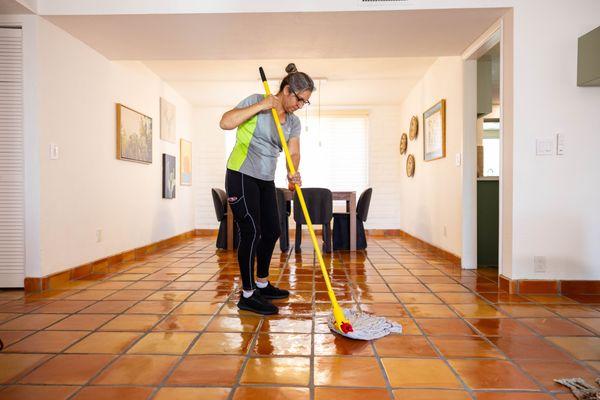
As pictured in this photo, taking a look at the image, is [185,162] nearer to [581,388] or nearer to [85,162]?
[85,162]

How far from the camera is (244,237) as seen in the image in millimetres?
2336

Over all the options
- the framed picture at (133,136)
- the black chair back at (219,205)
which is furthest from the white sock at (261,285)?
the black chair back at (219,205)

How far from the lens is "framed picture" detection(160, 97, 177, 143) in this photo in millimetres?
5653

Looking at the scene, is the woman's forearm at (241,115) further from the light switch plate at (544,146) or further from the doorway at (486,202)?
the doorway at (486,202)

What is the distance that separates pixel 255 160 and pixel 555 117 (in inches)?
81.1

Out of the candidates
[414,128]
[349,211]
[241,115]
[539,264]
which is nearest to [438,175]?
[349,211]

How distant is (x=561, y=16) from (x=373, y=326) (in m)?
2.44

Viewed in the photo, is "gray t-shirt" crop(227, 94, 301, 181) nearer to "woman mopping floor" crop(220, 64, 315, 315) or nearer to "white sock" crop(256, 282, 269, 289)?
"woman mopping floor" crop(220, 64, 315, 315)

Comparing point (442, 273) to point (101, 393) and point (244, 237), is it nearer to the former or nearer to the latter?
point (244, 237)

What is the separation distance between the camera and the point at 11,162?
304 centimetres

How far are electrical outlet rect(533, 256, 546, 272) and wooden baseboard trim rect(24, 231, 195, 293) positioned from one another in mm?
3377

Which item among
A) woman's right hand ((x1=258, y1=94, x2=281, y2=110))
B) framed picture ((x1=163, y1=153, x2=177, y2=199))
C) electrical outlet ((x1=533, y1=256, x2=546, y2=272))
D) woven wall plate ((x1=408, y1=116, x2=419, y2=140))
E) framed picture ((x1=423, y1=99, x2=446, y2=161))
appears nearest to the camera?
woman's right hand ((x1=258, y1=94, x2=281, y2=110))

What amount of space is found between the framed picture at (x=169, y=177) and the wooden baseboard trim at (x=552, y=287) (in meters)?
4.27

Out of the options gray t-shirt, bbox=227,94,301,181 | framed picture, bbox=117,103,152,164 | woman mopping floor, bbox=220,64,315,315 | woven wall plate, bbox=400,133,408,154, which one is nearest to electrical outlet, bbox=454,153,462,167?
woman mopping floor, bbox=220,64,315,315
